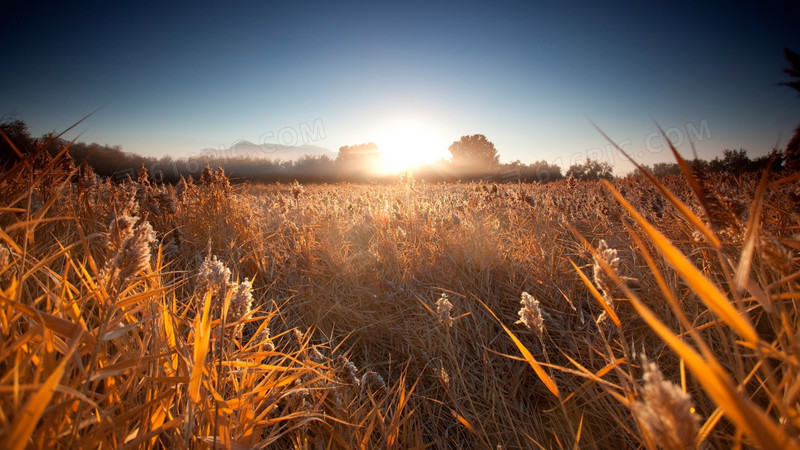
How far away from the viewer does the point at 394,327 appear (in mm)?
1999

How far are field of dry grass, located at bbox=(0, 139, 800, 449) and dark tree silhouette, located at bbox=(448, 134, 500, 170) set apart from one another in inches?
1729

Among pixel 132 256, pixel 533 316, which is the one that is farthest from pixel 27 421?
pixel 533 316

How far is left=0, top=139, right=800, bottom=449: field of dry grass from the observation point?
0.57 meters

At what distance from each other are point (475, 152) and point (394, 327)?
47.9m

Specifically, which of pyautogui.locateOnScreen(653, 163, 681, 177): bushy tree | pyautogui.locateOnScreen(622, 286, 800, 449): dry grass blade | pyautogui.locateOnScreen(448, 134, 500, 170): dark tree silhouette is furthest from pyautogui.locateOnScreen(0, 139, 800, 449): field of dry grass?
pyautogui.locateOnScreen(448, 134, 500, 170): dark tree silhouette

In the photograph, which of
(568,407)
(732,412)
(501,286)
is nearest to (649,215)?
(501,286)

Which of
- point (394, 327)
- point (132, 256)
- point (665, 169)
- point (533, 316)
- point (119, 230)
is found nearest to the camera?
point (132, 256)

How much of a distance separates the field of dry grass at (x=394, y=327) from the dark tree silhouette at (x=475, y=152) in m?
43.9

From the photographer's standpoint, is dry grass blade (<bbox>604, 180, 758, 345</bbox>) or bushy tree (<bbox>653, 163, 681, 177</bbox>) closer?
dry grass blade (<bbox>604, 180, 758, 345</bbox>)

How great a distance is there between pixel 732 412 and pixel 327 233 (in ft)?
10.4

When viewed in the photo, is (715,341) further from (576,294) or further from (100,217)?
(100,217)

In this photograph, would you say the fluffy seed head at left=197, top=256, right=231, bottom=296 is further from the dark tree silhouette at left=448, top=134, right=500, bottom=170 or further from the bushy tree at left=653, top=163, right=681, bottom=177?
the dark tree silhouette at left=448, top=134, right=500, bottom=170

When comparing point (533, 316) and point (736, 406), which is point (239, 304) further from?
point (736, 406)

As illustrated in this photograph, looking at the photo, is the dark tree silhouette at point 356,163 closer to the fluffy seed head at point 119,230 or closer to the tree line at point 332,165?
the tree line at point 332,165
